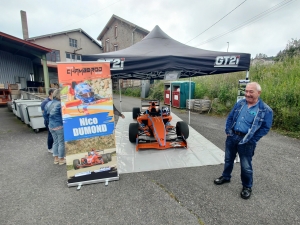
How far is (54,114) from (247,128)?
3.33 metres

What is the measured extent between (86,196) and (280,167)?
3751 millimetres

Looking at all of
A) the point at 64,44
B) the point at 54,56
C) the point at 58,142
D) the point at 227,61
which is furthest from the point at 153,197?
the point at 64,44

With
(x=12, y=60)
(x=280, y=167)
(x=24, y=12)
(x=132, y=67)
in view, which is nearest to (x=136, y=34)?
(x=12, y=60)

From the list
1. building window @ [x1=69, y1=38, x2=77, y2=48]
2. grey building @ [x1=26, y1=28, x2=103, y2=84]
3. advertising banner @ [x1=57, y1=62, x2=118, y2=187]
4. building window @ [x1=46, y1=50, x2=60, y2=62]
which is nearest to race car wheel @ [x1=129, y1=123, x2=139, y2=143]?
advertising banner @ [x1=57, y1=62, x2=118, y2=187]

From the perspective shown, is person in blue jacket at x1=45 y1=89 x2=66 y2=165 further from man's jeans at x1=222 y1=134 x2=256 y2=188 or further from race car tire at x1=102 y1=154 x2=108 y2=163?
man's jeans at x1=222 y1=134 x2=256 y2=188

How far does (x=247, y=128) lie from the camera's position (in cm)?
231

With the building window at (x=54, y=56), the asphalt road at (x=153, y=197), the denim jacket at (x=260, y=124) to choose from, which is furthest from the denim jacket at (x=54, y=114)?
the building window at (x=54, y=56)

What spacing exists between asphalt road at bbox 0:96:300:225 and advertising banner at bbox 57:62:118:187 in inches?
10.5

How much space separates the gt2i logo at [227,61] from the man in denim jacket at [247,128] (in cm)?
127

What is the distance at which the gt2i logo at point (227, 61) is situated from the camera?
11.1 feet

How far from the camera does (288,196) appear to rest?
2471 millimetres

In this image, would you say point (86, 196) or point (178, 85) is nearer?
point (86, 196)

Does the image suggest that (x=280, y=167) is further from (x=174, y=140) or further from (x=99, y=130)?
(x=99, y=130)

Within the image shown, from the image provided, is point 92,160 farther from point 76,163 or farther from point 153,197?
point 153,197
